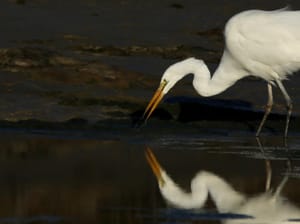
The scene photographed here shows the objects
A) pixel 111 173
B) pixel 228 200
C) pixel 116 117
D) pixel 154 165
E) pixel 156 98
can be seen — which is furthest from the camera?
pixel 116 117

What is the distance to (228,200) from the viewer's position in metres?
10.8

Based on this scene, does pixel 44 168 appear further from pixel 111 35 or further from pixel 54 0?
pixel 54 0

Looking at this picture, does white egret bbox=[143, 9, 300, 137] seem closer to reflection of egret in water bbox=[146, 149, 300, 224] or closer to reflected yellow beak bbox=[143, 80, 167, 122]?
reflected yellow beak bbox=[143, 80, 167, 122]

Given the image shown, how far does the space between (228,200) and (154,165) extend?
214 centimetres

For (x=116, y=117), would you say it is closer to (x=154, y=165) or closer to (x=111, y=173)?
(x=154, y=165)

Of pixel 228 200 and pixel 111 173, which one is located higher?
pixel 228 200

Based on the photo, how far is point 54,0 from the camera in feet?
77.3

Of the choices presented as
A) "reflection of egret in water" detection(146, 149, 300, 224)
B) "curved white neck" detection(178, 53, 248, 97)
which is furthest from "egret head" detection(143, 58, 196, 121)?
"reflection of egret in water" detection(146, 149, 300, 224)

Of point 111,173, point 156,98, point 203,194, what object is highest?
point 203,194

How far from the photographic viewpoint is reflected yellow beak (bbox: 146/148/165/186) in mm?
11902

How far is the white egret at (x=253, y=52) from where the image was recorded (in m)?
15.5

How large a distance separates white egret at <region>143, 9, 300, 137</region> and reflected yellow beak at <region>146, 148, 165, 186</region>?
1.87m

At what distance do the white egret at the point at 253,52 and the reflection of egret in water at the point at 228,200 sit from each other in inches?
138

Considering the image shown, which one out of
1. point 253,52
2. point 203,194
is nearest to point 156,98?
point 253,52
